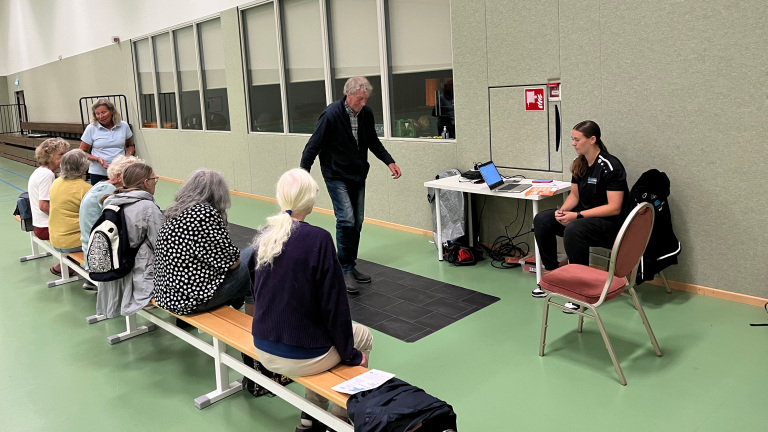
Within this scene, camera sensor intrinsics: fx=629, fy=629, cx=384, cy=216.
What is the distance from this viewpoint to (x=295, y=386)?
318cm

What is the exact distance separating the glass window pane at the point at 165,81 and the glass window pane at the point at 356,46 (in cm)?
456

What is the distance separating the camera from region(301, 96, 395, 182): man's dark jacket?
4535mm

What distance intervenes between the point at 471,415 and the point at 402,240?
10.8 feet

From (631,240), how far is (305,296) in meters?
1.62

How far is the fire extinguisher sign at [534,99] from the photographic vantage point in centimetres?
485

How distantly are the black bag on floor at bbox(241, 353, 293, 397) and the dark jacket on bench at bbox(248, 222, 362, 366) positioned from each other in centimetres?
63

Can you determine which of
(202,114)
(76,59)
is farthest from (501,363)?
(76,59)

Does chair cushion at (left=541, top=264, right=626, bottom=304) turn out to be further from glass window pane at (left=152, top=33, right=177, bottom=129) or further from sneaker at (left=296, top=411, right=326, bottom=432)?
glass window pane at (left=152, top=33, right=177, bottom=129)

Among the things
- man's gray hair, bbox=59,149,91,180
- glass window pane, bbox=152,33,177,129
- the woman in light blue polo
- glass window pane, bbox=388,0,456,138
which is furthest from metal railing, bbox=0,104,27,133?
man's gray hair, bbox=59,149,91,180

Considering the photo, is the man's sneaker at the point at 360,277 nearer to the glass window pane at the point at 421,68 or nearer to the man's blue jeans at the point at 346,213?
the man's blue jeans at the point at 346,213

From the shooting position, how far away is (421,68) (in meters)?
6.00

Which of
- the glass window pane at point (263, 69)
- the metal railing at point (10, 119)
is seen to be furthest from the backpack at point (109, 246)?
the metal railing at point (10, 119)

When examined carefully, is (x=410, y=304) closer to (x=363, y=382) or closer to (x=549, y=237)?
(x=549, y=237)

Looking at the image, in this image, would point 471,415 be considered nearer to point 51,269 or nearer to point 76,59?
point 51,269
